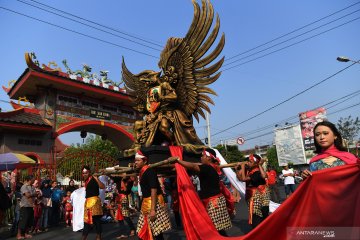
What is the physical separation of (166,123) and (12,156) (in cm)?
757

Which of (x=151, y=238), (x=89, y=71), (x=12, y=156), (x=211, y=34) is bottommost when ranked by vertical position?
(x=151, y=238)

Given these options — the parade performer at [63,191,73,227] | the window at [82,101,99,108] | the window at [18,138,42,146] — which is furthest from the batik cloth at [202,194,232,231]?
the window at [82,101,99,108]

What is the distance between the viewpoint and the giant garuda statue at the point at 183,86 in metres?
6.44

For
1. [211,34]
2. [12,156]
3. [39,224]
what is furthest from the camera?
[12,156]

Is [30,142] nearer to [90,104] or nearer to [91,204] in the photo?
[90,104]

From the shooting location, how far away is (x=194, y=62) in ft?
21.7

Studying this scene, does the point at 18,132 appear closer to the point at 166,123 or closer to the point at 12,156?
the point at 12,156

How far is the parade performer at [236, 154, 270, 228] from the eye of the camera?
521cm

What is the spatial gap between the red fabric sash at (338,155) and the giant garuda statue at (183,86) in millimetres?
3762

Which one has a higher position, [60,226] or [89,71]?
[89,71]

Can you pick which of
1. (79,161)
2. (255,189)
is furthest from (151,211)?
(79,161)

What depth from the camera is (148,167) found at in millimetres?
4105

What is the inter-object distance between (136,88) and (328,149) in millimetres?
5674

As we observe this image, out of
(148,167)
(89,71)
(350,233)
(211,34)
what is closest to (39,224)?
(148,167)
